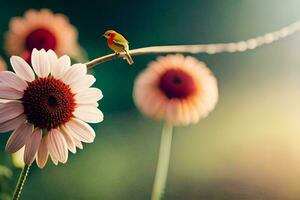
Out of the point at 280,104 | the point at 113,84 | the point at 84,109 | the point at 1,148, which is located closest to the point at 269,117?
the point at 280,104

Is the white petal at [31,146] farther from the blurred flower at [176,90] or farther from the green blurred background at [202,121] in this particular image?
the blurred flower at [176,90]

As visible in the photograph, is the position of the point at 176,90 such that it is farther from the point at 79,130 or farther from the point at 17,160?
the point at 17,160

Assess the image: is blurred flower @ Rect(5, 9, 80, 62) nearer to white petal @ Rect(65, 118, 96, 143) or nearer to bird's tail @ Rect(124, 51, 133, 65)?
bird's tail @ Rect(124, 51, 133, 65)

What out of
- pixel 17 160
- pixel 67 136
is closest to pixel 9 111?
pixel 67 136

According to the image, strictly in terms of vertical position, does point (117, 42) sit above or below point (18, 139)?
above

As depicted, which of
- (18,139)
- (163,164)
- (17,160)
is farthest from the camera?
(163,164)

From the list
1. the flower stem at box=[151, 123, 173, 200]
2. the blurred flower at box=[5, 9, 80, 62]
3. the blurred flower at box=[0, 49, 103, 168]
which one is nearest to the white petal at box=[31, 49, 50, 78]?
the blurred flower at box=[0, 49, 103, 168]
